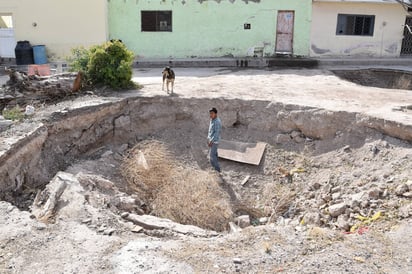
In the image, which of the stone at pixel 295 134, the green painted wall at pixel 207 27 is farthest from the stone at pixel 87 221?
the green painted wall at pixel 207 27

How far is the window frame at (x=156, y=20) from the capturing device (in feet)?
58.5


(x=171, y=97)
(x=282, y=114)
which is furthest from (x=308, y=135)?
(x=171, y=97)

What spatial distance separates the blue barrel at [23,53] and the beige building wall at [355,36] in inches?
464

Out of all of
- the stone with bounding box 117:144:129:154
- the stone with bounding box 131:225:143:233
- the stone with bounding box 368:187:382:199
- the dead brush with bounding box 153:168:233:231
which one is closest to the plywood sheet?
the dead brush with bounding box 153:168:233:231

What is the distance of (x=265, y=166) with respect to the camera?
1016 centimetres

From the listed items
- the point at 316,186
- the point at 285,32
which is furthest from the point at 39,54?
the point at 316,186

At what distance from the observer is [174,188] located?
8.91 meters

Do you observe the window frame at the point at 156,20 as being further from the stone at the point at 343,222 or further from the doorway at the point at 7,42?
the stone at the point at 343,222

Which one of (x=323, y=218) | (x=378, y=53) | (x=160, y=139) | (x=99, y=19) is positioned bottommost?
(x=323, y=218)

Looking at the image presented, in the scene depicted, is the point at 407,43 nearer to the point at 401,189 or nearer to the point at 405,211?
the point at 401,189

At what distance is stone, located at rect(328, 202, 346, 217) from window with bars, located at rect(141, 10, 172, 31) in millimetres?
12400

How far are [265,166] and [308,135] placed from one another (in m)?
1.30

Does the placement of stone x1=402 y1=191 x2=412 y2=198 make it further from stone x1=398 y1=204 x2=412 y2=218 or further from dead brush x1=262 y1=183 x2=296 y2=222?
dead brush x1=262 y1=183 x2=296 y2=222

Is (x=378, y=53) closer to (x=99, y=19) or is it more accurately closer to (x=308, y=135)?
(x=308, y=135)
